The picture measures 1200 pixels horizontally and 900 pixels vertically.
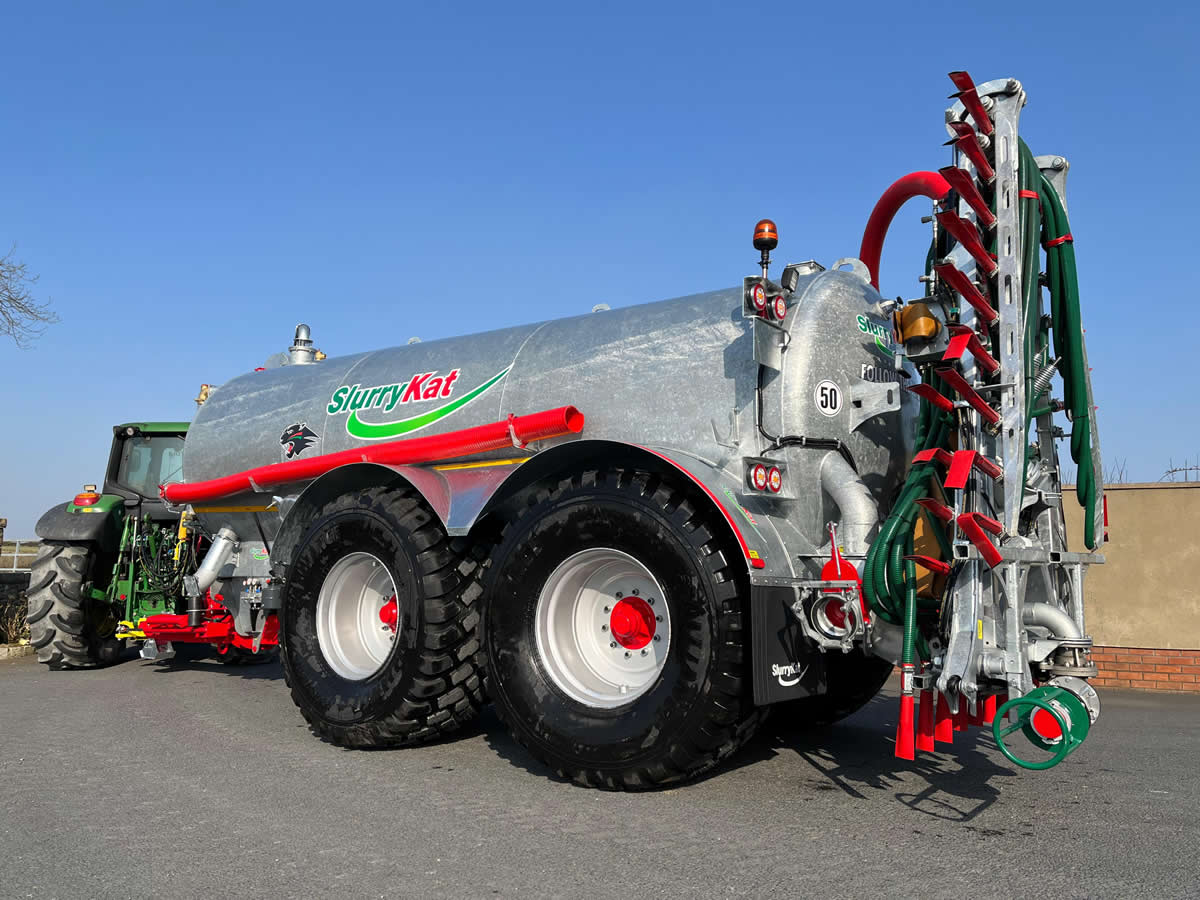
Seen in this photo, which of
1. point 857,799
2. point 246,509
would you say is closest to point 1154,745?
point 857,799

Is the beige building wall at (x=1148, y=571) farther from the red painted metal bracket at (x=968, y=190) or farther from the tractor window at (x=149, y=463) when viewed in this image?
the tractor window at (x=149, y=463)

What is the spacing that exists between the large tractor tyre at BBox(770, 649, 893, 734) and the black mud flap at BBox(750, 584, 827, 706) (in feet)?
3.78

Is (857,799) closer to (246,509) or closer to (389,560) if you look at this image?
(389,560)

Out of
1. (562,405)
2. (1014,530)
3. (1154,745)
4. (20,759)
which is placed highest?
(562,405)

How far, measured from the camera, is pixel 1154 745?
6012mm

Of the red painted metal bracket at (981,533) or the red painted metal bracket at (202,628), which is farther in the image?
the red painted metal bracket at (202,628)

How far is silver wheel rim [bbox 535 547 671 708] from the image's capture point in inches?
193

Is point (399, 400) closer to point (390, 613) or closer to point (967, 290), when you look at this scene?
point (390, 613)

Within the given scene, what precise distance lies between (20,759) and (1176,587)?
8.89 metres

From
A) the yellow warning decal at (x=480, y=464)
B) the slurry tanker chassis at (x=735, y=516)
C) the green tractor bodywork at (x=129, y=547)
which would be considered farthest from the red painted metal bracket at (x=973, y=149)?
the green tractor bodywork at (x=129, y=547)

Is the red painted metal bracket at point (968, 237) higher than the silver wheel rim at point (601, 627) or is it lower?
higher

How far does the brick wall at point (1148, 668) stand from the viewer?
28.1 ft

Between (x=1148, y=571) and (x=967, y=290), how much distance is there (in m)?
5.98

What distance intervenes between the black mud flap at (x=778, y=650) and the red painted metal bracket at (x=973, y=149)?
2.02m
